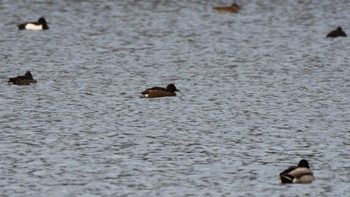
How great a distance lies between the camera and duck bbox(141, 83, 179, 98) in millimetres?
23844

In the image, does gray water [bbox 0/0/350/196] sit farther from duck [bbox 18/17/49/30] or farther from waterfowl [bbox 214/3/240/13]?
waterfowl [bbox 214/3/240/13]

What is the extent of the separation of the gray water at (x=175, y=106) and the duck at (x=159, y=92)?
0.51ft

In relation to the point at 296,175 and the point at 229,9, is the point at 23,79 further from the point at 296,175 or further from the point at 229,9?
the point at 229,9

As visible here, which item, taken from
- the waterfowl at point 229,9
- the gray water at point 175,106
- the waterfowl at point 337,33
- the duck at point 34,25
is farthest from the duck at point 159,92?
the waterfowl at point 229,9

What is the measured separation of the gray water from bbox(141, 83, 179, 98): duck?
6.1 inches

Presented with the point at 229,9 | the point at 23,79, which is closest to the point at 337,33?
the point at 229,9

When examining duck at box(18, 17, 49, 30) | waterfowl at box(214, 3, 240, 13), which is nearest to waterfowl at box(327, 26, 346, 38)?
waterfowl at box(214, 3, 240, 13)

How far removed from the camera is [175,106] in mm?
23062

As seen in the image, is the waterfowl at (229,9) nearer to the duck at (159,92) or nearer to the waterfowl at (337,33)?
the waterfowl at (337,33)

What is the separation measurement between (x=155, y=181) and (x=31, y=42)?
57.0 feet

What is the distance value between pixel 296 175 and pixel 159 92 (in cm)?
824

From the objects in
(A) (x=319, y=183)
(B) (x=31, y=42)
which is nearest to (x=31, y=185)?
(A) (x=319, y=183)

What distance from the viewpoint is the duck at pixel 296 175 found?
1617 cm

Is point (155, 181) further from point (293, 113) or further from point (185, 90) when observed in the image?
point (185, 90)
